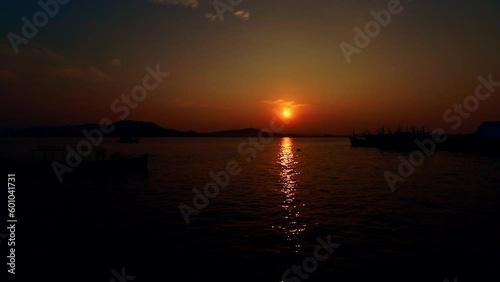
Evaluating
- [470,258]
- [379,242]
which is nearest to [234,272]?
[379,242]

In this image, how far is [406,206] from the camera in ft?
83.9

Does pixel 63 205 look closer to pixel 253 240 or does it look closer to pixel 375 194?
pixel 253 240

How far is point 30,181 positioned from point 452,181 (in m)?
56.1

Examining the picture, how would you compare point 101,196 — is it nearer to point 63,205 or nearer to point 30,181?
point 63,205

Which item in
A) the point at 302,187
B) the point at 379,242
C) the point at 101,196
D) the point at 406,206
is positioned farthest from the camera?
the point at 302,187

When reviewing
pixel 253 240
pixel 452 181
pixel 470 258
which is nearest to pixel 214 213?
pixel 253 240

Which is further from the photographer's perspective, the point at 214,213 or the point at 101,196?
the point at 101,196

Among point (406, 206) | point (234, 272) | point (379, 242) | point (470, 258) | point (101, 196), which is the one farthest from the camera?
point (101, 196)

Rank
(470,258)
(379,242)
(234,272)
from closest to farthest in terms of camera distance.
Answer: (234,272), (470,258), (379,242)

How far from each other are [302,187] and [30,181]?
35628 mm

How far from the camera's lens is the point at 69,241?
1664cm

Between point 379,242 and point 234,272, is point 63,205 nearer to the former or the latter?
point 234,272

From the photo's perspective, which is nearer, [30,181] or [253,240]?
[253,240]

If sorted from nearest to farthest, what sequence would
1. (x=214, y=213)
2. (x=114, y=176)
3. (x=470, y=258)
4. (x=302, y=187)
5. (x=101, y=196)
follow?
(x=470, y=258) < (x=214, y=213) < (x=101, y=196) < (x=302, y=187) < (x=114, y=176)
